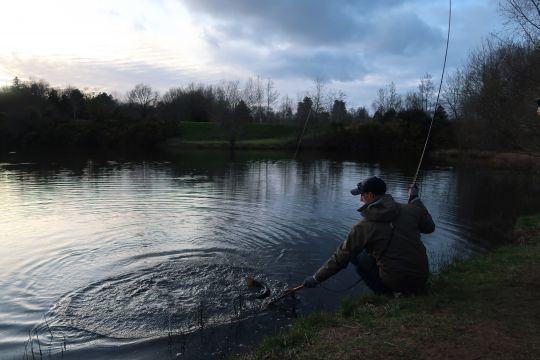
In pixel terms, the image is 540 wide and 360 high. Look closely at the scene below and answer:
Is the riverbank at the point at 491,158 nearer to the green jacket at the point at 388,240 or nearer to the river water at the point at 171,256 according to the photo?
the river water at the point at 171,256

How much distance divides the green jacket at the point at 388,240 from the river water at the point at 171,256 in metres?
2.07

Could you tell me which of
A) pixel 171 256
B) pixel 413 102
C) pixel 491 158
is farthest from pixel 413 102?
pixel 171 256


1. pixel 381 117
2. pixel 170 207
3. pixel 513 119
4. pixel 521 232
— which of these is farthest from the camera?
pixel 381 117

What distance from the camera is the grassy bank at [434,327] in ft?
14.8

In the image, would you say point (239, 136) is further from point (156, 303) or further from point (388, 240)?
point (388, 240)

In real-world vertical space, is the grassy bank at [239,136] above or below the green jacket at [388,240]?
above

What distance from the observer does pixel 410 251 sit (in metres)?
5.69

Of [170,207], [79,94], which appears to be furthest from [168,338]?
[79,94]

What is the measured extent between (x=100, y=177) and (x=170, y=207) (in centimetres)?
1227

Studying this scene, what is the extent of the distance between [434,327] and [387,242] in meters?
1.17

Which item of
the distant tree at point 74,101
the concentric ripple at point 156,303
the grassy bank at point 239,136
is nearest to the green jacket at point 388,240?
the concentric ripple at point 156,303

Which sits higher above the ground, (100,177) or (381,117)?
(381,117)

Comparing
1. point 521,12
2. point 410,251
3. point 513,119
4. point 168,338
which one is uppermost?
point 521,12

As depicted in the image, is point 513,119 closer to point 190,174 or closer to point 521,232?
point 521,232
